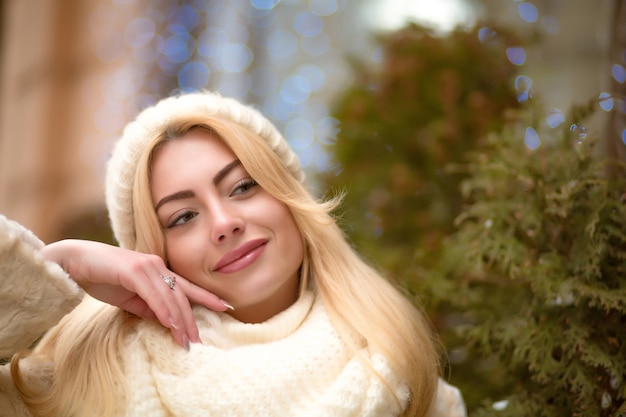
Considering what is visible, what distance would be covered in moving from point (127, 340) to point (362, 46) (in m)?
3.45

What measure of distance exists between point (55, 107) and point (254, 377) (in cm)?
530

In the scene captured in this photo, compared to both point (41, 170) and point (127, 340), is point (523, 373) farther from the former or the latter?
point (41, 170)

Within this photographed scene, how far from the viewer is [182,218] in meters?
1.39

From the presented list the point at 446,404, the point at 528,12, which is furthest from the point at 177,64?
the point at 446,404

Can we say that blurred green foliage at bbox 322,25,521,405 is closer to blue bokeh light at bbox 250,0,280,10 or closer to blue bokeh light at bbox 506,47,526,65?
blue bokeh light at bbox 506,47,526,65

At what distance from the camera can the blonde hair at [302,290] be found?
1.25m

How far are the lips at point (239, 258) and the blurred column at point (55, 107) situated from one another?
4359 mm

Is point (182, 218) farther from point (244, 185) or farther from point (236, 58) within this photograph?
point (236, 58)

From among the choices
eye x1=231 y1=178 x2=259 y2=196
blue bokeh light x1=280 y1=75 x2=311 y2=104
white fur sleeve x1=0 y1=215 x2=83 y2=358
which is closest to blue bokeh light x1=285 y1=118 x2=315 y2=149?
blue bokeh light x1=280 y1=75 x2=311 y2=104

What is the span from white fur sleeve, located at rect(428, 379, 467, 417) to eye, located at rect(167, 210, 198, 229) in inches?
27.8

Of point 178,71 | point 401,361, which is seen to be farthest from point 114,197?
point 178,71

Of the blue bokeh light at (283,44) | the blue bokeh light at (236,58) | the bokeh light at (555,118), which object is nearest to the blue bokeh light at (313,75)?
the blue bokeh light at (283,44)

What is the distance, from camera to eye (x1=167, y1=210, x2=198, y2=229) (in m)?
1.38

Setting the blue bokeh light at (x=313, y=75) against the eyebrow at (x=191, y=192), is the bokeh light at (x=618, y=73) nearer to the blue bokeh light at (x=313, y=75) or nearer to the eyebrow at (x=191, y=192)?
the eyebrow at (x=191, y=192)
